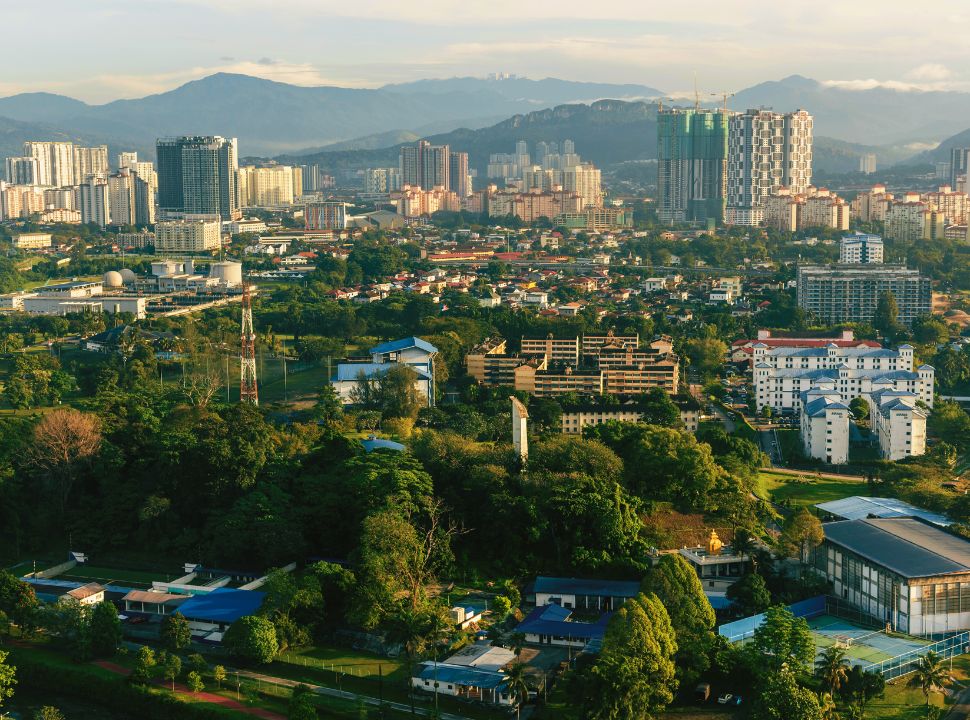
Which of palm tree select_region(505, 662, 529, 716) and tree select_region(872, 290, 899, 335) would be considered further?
tree select_region(872, 290, 899, 335)

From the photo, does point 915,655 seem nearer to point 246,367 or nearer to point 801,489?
point 801,489

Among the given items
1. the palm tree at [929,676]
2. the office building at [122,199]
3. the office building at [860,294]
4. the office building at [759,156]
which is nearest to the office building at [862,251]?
the office building at [860,294]

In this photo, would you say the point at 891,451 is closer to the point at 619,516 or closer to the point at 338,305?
the point at 619,516

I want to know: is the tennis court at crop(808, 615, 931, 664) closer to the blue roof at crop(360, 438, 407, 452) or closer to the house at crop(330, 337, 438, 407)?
the blue roof at crop(360, 438, 407, 452)

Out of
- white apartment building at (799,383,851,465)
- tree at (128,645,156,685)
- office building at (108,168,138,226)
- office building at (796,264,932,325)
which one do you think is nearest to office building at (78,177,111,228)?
office building at (108,168,138,226)

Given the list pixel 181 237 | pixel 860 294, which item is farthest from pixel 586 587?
pixel 181 237
